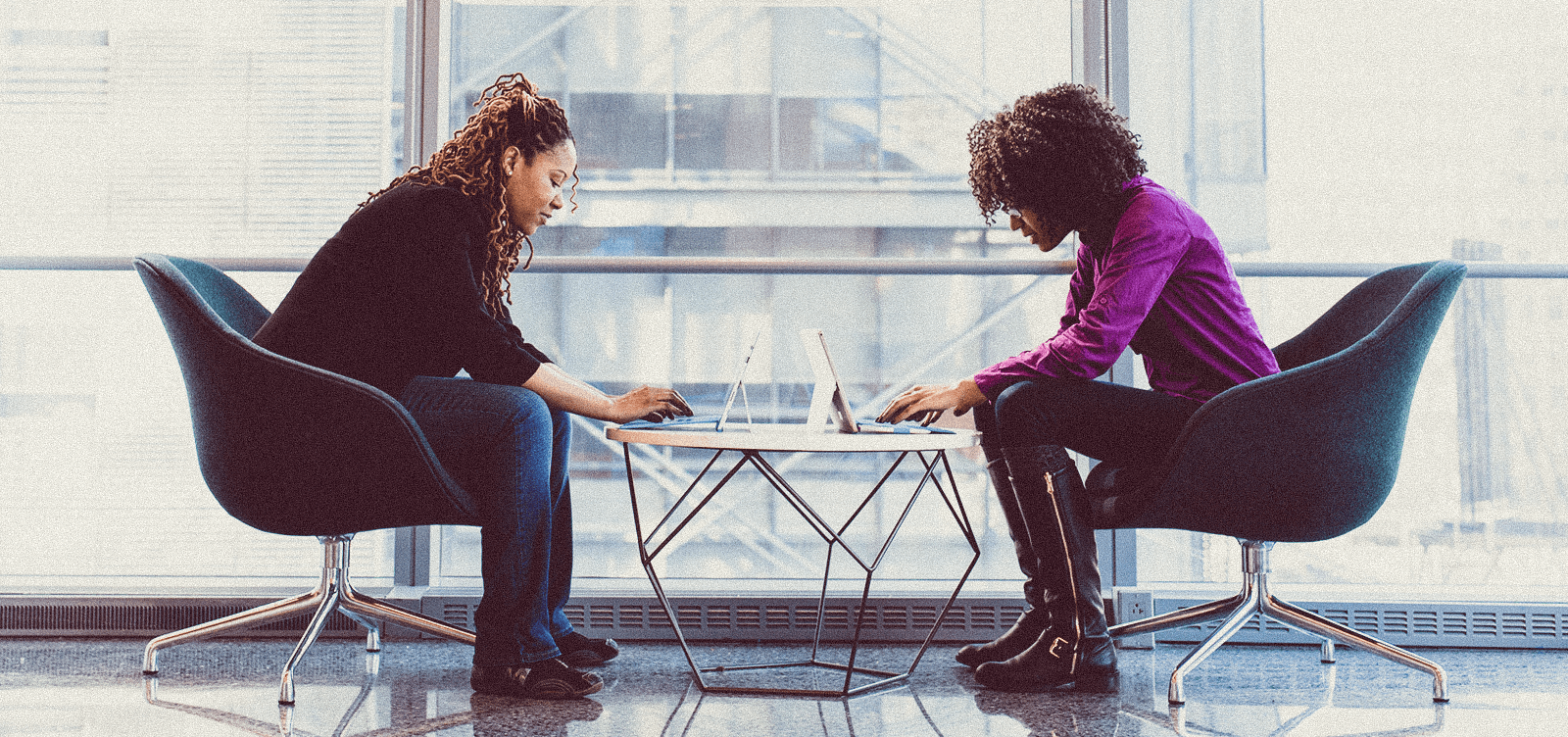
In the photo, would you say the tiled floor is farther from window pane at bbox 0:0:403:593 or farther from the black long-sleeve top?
the black long-sleeve top

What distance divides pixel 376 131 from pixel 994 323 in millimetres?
1535

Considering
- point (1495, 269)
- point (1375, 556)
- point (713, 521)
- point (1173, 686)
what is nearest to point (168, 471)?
point (713, 521)

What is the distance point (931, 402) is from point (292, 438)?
3.39 ft

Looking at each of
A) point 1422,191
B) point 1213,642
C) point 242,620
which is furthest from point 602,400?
point 1422,191

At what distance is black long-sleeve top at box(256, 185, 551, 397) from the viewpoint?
1.74 metres

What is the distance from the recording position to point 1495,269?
2312 millimetres

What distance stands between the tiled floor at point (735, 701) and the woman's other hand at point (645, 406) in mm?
465

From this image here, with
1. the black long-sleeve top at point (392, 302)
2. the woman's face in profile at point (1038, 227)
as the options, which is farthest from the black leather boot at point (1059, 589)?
the black long-sleeve top at point (392, 302)

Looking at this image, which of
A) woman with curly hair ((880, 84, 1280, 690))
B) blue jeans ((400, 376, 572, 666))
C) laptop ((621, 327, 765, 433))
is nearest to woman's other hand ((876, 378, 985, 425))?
woman with curly hair ((880, 84, 1280, 690))

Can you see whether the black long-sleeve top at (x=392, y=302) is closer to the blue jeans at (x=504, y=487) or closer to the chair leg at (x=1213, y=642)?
the blue jeans at (x=504, y=487)

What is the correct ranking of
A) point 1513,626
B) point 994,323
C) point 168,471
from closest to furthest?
point 1513,626 → point 168,471 → point 994,323

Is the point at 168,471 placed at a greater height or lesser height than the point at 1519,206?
lesser

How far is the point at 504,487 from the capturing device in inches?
67.1

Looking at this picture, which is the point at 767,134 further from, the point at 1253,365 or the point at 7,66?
the point at 7,66
